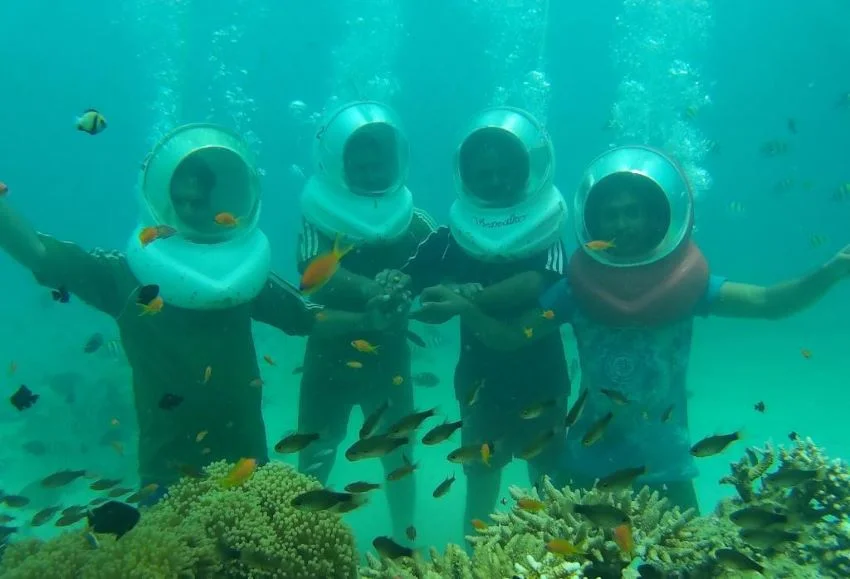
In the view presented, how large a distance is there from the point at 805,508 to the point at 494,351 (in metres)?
2.59

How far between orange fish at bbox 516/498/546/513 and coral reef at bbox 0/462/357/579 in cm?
114

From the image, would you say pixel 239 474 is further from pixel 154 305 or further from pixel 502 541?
pixel 502 541

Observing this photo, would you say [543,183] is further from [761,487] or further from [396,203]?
[761,487]

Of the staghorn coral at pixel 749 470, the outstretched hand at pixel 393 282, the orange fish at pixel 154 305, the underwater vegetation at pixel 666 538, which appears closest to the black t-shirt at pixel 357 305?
the outstretched hand at pixel 393 282

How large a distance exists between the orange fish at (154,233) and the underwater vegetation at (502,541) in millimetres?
1764

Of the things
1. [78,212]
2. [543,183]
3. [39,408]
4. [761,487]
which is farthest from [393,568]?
[78,212]

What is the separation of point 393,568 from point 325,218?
3167mm

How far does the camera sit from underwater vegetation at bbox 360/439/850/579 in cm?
302

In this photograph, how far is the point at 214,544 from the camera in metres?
3.07

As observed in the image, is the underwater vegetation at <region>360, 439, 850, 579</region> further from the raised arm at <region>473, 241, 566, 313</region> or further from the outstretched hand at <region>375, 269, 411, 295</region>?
the outstretched hand at <region>375, 269, 411, 295</region>

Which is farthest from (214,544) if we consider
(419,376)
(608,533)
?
(419,376)

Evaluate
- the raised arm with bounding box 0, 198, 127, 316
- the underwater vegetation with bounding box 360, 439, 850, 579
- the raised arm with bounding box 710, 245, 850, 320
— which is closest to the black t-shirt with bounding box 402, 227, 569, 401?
the underwater vegetation with bounding box 360, 439, 850, 579

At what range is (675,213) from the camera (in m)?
4.63

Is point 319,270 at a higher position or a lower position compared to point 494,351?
lower
